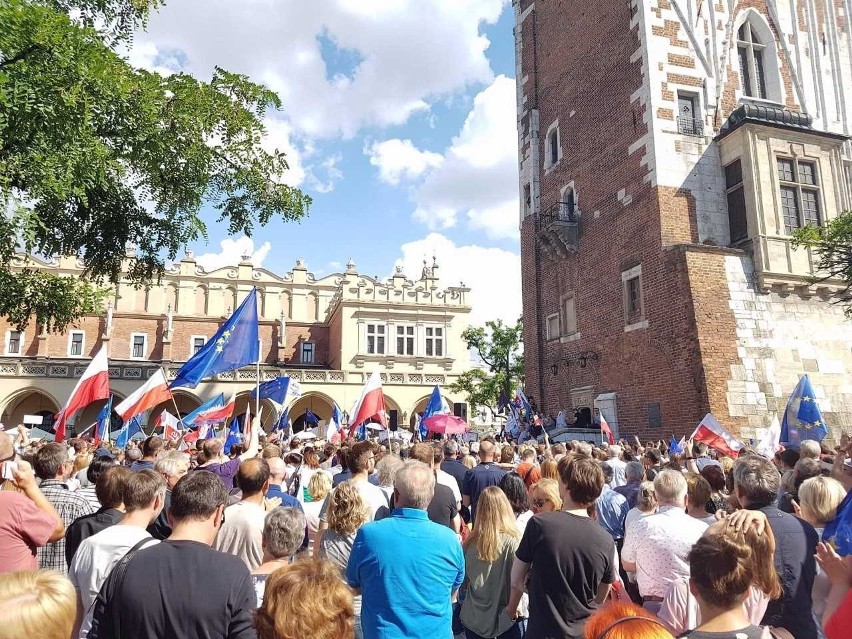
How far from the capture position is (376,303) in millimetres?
43531

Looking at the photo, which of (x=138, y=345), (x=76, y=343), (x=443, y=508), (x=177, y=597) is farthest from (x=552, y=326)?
(x=76, y=343)

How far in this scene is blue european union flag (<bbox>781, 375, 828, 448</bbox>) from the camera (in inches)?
448

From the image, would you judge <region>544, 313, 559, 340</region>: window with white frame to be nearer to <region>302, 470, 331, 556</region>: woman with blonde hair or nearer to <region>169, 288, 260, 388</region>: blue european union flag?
<region>169, 288, 260, 388</region>: blue european union flag

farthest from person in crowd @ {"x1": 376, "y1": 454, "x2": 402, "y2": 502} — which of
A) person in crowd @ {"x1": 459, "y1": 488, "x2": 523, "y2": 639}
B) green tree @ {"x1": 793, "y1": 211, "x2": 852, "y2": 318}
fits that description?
green tree @ {"x1": 793, "y1": 211, "x2": 852, "y2": 318}

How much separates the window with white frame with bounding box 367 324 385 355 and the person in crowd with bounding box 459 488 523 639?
39058 mm

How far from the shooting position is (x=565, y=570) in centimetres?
357

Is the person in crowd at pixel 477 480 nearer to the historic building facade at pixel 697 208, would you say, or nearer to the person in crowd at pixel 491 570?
the person in crowd at pixel 491 570

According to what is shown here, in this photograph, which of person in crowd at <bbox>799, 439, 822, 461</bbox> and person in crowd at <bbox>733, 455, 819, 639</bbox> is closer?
person in crowd at <bbox>733, 455, 819, 639</bbox>

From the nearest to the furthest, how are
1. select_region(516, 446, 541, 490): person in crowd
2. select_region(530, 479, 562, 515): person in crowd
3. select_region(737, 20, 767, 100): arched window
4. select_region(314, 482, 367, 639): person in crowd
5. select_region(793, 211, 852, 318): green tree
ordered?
1. select_region(314, 482, 367, 639): person in crowd
2. select_region(530, 479, 562, 515): person in crowd
3. select_region(516, 446, 541, 490): person in crowd
4. select_region(793, 211, 852, 318): green tree
5. select_region(737, 20, 767, 100): arched window

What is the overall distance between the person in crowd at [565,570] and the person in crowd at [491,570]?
0.45 metres

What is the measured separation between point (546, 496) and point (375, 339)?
39.0 m

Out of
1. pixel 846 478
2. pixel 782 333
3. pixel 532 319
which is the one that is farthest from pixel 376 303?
pixel 846 478

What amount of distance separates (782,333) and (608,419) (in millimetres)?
5149

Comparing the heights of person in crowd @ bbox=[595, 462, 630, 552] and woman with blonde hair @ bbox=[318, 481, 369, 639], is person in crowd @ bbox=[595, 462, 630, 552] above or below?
below
